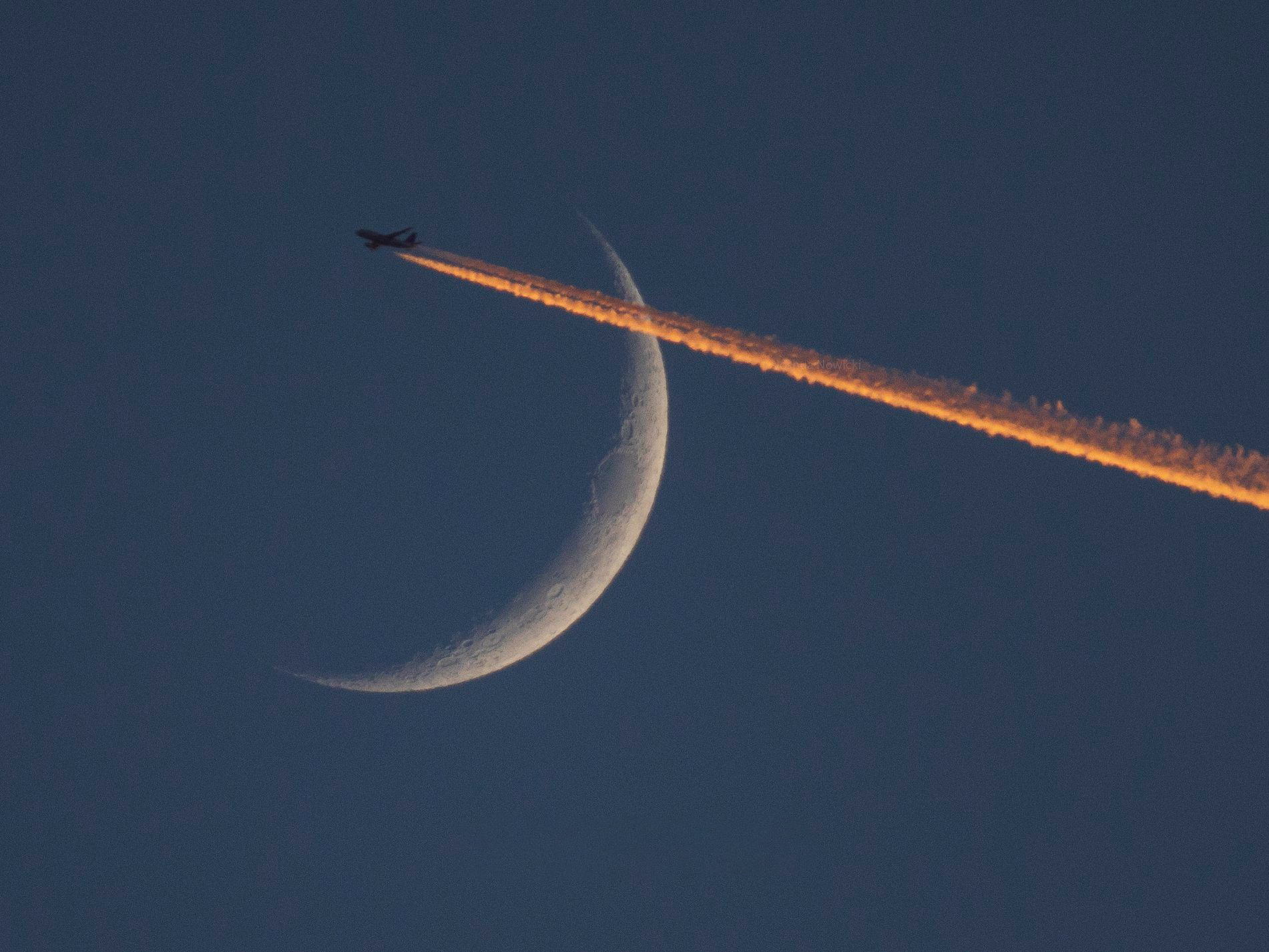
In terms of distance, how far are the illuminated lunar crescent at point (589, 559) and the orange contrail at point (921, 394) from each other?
10.2 ft

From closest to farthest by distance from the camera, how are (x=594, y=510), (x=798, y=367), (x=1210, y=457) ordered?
(x=1210, y=457), (x=798, y=367), (x=594, y=510)

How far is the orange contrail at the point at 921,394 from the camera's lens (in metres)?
30.0

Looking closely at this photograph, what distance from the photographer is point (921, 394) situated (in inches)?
1246

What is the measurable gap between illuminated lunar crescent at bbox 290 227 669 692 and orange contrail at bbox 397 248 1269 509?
311cm

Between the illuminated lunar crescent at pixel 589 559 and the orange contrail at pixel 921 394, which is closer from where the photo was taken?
the orange contrail at pixel 921 394

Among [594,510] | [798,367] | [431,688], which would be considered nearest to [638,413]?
[594,510]

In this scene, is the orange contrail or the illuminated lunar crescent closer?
the orange contrail

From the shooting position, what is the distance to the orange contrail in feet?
98.3

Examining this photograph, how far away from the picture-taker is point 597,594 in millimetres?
36500

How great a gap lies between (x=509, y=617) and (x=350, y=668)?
6.05 metres

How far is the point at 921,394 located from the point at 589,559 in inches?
507

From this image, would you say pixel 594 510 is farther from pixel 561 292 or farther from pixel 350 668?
pixel 350 668

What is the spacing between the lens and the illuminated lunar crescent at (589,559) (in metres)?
35.8

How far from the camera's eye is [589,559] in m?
36.2
